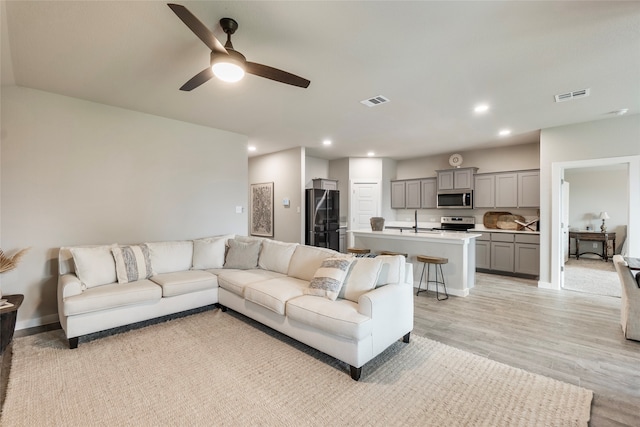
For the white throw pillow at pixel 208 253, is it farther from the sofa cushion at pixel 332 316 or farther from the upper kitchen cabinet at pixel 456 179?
the upper kitchen cabinet at pixel 456 179

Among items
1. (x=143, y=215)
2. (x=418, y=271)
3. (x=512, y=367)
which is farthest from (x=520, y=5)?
(x=143, y=215)

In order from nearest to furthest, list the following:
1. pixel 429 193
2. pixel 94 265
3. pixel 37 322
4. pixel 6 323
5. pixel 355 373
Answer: pixel 355 373, pixel 6 323, pixel 94 265, pixel 37 322, pixel 429 193

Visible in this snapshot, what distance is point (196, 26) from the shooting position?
173 cm

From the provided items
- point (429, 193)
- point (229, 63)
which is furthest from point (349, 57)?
point (429, 193)

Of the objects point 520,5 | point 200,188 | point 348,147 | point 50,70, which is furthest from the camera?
point 348,147

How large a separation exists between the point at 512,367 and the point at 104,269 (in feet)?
13.5

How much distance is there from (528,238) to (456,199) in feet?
5.37

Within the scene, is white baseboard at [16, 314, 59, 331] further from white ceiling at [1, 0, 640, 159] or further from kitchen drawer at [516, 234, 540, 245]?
kitchen drawer at [516, 234, 540, 245]

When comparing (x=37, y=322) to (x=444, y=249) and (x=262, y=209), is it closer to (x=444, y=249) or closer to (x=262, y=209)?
(x=262, y=209)

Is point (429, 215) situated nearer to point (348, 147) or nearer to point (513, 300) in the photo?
point (348, 147)

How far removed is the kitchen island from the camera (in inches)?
169

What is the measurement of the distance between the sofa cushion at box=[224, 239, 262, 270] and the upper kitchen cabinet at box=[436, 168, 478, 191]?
4786 millimetres

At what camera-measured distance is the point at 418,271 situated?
4723 mm

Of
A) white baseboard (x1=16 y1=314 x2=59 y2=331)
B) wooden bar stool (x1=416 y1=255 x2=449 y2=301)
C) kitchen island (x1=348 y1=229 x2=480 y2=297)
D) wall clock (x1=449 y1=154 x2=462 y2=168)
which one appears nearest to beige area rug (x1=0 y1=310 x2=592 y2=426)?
white baseboard (x1=16 y1=314 x2=59 y2=331)
